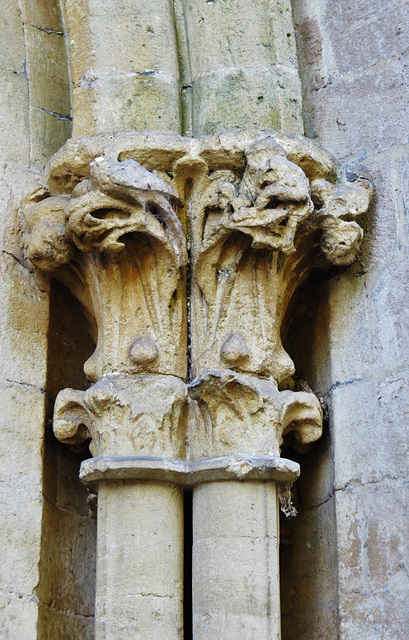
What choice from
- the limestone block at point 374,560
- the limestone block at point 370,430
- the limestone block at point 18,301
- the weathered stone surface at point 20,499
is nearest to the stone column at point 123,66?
the limestone block at point 18,301

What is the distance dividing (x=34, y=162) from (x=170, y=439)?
3.20 feet

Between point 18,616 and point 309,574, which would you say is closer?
point 18,616

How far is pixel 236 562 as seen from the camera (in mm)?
2574

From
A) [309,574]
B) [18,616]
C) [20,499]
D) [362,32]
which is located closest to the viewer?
[18,616]

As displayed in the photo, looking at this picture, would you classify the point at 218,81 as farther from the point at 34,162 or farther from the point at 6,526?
the point at 6,526

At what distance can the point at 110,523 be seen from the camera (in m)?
2.65

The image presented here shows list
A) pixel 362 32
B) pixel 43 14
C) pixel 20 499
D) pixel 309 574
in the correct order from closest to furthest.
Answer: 1. pixel 20 499
2. pixel 309 574
3. pixel 362 32
4. pixel 43 14

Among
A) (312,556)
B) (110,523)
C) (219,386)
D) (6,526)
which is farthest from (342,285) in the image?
(6,526)

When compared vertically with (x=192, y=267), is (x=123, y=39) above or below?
above

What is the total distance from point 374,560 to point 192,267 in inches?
35.3

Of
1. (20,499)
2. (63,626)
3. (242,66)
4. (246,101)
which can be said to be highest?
(242,66)

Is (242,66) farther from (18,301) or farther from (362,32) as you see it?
(18,301)

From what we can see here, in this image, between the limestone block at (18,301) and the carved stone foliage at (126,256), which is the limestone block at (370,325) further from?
the limestone block at (18,301)

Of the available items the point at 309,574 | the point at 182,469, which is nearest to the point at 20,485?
the point at 182,469
